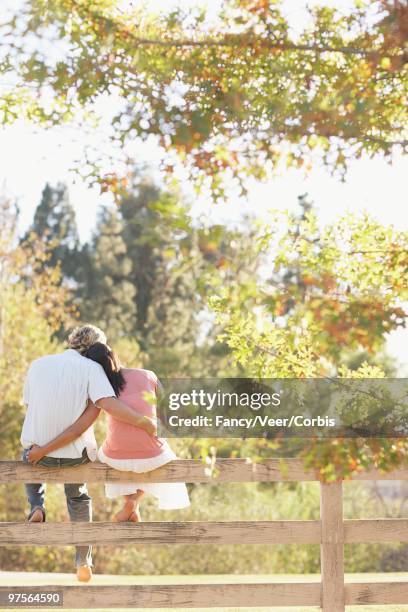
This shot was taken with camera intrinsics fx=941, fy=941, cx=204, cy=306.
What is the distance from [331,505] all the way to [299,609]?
208 centimetres

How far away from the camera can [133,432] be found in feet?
19.0

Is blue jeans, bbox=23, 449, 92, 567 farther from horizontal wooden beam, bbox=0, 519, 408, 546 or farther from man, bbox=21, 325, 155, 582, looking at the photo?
horizontal wooden beam, bbox=0, 519, 408, 546

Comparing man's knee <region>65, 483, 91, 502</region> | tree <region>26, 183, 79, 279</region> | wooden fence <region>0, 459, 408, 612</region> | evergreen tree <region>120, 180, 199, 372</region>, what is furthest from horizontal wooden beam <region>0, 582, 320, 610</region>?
tree <region>26, 183, 79, 279</region>

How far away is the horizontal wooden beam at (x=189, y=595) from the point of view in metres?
5.55

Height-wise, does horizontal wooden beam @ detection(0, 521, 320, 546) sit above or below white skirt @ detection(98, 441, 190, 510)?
below

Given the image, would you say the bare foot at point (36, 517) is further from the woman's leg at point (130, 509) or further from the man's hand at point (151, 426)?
the man's hand at point (151, 426)

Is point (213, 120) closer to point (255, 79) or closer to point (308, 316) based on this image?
point (255, 79)

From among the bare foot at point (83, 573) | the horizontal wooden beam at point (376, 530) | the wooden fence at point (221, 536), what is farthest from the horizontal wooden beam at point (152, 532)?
the bare foot at point (83, 573)

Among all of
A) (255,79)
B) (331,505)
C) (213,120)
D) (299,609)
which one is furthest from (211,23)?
(299,609)

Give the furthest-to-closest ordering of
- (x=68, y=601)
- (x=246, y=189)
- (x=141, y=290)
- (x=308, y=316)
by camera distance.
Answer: (x=141, y=290)
(x=68, y=601)
(x=246, y=189)
(x=308, y=316)

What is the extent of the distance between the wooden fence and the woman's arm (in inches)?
3.5

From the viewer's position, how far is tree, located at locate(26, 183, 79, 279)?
34125mm

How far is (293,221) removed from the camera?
6.15 meters

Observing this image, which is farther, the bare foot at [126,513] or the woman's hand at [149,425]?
the bare foot at [126,513]
